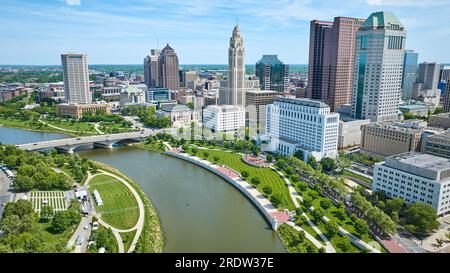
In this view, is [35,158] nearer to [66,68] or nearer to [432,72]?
[66,68]

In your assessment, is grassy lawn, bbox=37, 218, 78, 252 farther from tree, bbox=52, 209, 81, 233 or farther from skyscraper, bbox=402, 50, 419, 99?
skyscraper, bbox=402, 50, 419, 99

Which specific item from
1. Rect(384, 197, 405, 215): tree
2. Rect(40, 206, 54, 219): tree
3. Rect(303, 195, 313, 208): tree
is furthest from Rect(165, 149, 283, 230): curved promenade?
Rect(40, 206, 54, 219): tree

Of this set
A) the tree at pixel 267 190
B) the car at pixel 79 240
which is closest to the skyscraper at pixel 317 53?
the tree at pixel 267 190

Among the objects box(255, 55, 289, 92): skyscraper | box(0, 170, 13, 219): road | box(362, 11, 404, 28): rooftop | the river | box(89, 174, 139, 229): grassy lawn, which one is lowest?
the river

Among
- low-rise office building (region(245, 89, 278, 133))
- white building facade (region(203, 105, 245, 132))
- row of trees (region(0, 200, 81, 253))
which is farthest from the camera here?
low-rise office building (region(245, 89, 278, 133))

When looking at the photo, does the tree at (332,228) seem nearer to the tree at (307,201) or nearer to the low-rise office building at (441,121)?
the tree at (307,201)

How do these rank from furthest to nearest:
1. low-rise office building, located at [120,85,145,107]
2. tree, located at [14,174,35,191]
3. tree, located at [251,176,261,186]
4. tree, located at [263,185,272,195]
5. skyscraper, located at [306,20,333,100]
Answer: low-rise office building, located at [120,85,145,107], skyscraper, located at [306,20,333,100], tree, located at [251,176,261,186], tree, located at [263,185,272,195], tree, located at [14,174,35,191]
